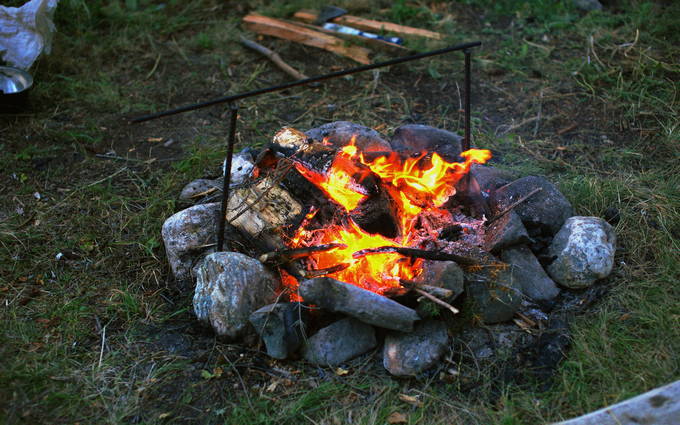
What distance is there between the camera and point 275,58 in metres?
5.61

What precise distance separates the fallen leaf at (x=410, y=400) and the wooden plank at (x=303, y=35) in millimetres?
3599

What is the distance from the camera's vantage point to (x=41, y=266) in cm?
348

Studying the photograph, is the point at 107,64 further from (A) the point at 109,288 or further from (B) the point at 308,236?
(B) the point at 308,236

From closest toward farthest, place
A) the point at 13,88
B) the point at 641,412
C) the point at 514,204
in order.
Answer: the point at 641,412
the point at 514,204
the point at 13,88

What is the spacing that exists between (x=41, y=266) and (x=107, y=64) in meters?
2.82

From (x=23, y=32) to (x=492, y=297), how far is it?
182 inches

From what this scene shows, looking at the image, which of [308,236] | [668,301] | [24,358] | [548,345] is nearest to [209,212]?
[308,236]

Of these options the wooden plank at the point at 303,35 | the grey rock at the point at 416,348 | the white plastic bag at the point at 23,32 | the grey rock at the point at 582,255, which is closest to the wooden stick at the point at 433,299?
the grey rock at the point at 416,348

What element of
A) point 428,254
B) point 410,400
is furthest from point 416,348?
point 428,254

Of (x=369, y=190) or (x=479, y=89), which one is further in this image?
(x=479, y=89)

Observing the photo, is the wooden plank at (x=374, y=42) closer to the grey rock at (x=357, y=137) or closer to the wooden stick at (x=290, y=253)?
the grey rock at (x=357, y=137)

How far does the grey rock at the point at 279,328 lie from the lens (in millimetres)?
2775

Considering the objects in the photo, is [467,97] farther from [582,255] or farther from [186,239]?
[186,239]

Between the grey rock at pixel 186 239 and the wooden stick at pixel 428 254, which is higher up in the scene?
the wooden stick at pixel 428 254
